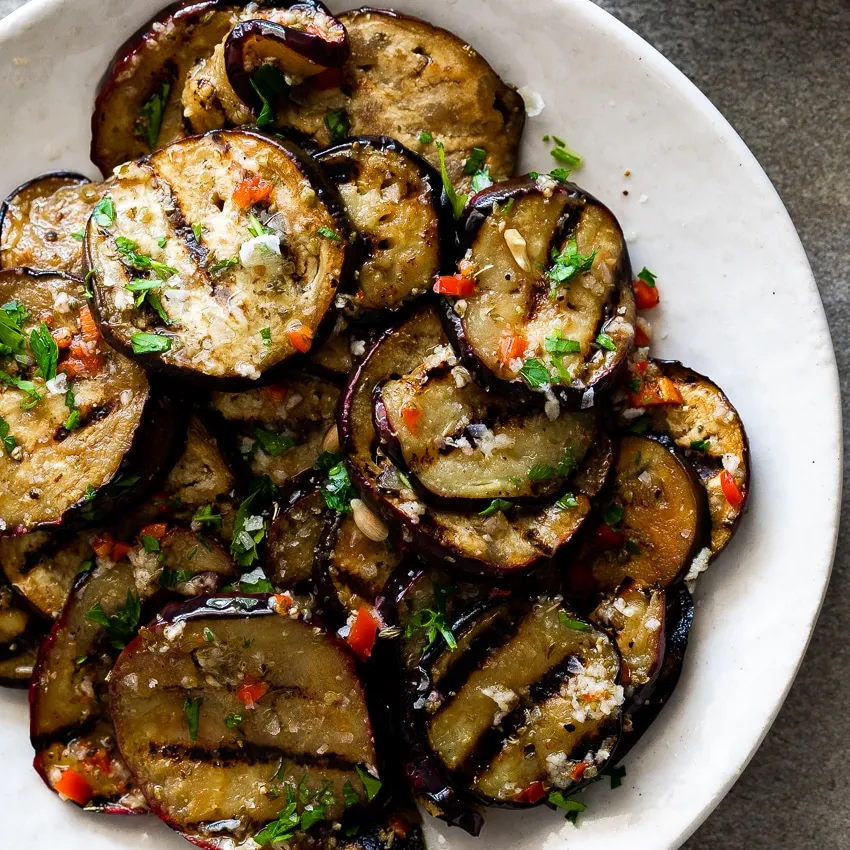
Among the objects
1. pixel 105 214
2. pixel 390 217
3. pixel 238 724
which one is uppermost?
pixel 105 214

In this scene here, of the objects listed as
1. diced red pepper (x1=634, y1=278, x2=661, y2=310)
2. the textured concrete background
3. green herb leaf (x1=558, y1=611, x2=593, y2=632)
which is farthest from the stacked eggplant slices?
the textured concrete background

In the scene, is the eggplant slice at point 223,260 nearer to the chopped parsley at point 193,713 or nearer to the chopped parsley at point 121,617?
the chopped parsley at point 121,617

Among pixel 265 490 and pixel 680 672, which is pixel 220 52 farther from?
pixel 680 672

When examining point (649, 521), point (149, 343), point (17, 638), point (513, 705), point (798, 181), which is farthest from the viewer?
point (798, 181)

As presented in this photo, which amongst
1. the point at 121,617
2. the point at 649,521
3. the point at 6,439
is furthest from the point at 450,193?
the point at 121,617

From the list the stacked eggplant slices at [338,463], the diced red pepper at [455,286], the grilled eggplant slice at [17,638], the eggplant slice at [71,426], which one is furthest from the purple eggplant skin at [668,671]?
the grilled eggplant slice at [17,638]

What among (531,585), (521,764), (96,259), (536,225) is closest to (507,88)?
(536,225)

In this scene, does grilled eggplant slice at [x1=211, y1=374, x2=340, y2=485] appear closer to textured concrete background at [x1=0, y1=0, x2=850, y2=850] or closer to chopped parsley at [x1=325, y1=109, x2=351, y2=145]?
chopped parsley at [x1=325, y1=109, x2=351, y2=145]

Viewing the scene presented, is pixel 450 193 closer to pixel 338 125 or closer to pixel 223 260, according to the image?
pixel 338 125

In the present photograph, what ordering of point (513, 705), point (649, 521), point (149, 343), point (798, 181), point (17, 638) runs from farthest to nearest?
point (798, 181) → point (17, 638) → point (649, 521) → point (513, 705) → point (149, 343)
